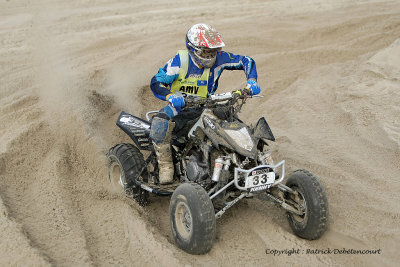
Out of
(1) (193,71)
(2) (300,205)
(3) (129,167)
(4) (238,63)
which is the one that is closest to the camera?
(2) (300,205)

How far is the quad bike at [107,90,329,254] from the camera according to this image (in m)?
4.50

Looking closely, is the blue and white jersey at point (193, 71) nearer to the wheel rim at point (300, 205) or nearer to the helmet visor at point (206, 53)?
the helmet visor at point (206, 53)

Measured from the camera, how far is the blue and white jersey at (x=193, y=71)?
219 inches

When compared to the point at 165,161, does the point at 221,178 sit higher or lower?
higher

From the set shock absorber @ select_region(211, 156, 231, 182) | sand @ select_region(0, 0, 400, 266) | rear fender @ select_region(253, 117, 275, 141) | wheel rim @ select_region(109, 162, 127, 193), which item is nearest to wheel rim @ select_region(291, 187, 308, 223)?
sand @ select_region(0, 0, 400, 266)

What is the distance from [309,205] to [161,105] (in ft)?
15.8

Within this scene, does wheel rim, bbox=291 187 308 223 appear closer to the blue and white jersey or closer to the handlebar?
the handlebar

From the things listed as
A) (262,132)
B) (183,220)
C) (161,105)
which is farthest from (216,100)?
(161,105)

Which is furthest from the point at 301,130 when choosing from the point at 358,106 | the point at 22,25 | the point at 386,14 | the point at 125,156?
the point at 22,25

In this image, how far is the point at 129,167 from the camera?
19.1 feet

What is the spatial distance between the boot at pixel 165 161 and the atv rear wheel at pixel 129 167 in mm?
409

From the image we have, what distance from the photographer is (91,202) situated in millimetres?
5711

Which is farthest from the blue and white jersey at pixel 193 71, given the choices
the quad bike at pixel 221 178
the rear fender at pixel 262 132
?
the rear fender at pixel 262 132

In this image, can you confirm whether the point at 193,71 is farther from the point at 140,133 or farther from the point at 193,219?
the point at 193,219
